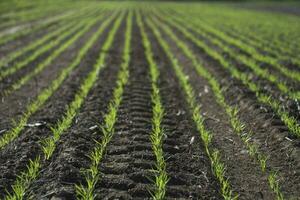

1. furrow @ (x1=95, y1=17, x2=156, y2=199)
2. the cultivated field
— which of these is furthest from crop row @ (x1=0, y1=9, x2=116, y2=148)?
furrow @ (x1=95, y1=17, x2=156, y2=199)

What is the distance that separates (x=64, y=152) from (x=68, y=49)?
32.1 ft

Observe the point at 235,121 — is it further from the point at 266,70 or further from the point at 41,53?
the point at 41,53

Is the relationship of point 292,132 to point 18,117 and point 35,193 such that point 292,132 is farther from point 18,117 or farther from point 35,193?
point 18,117

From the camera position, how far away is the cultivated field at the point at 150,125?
5.01 meters

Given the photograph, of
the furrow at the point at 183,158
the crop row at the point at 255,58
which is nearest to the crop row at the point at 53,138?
the furrow at the point at 183,158

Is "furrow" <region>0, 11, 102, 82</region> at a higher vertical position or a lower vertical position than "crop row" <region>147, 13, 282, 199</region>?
lower

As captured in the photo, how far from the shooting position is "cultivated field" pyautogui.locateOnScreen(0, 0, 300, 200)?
197 inches

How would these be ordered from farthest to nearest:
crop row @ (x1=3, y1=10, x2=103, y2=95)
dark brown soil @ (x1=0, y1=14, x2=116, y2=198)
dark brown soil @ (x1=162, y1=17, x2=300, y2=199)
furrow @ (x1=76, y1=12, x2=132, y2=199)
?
crop row @ (x1=3, y1=10, x2=103, y2=95) < dark brown soil @ (x1=0, y1=14, x2=116, y2=198) < dark brown soil @ (x1=162, y1=17, x2=300, y2=199) < furrow @ (x1=76, y1=12, x2=132, y2=199)

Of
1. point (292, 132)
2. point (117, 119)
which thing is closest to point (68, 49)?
point (117, 119)

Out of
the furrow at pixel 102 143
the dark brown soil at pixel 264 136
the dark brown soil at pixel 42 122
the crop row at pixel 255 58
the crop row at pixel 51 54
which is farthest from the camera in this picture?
the crop row at pixel 255 58

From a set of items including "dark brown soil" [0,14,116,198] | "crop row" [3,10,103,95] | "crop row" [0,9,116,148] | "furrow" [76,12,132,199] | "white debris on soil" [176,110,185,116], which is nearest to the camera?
"furrow" [76,12,132,199]

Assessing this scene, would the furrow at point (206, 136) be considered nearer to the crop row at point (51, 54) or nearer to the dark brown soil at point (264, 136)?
the dark brown soil at point (264, 136)

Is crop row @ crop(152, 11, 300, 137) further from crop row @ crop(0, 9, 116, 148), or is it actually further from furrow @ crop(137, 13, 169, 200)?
crop row @ crop(0, 9, 116, 148)

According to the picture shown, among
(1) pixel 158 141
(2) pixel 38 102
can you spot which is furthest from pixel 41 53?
(1) pixel 158 141
